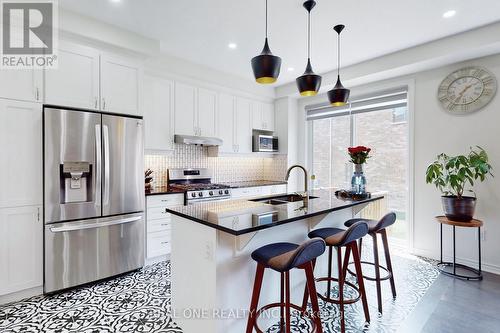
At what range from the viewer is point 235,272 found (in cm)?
187

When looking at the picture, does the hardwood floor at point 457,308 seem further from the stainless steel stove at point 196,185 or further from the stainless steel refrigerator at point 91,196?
the stainless steel refrigerator at point 91,196

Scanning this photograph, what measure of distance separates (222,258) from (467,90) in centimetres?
382

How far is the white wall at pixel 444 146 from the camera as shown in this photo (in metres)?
3.21

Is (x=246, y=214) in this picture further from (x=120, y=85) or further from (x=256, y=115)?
(x=256, y=115)

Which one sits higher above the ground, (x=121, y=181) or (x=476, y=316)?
(x=121, y=181)

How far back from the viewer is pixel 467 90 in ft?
11.1

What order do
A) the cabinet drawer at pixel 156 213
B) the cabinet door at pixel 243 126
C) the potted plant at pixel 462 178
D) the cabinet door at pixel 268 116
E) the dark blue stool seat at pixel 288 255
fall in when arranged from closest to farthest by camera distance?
1. the dark blue stool seat at pixel 288 255
2. the potted plant at pixel 462 178
3. the cabinet drawer at pixel 156 213
4. the cabinet door at pixel 243 126
5. the cabinet door at pixel 268 116

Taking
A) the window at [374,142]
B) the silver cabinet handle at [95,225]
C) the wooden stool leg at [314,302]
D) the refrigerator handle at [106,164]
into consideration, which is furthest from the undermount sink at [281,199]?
the refrigerator handle at [106,164]

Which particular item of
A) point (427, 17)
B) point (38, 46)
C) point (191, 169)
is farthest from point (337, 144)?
point (38, 46)

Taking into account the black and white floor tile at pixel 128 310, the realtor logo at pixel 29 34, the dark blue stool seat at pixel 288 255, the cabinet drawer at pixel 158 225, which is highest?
the realtor logo at pixel 29 34

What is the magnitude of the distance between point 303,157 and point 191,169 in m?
2.36

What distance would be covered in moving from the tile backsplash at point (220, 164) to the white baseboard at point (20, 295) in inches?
73.7

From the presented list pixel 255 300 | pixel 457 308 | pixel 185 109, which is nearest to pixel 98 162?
pixel 185 109

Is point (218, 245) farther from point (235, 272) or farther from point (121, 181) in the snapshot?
point (121, 181)
